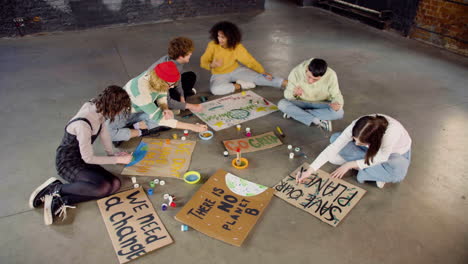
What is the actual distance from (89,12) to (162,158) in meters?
4.68

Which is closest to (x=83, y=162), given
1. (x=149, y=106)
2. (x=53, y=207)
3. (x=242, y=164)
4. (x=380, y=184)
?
(x=53, y=207)

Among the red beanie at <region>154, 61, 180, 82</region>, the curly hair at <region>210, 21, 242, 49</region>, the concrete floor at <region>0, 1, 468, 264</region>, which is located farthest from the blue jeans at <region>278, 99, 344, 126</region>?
the red beanie at <region>154, 61, 180, 82</region>

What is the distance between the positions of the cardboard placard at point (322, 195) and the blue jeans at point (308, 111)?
2.43ft

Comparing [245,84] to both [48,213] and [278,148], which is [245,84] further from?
[48,213]

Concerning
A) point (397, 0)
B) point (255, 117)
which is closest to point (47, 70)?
point (255, 117)

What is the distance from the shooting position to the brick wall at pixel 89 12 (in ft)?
18.1

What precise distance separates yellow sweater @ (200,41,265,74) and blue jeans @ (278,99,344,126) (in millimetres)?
804

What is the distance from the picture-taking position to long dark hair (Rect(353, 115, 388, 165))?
1983 millimetres

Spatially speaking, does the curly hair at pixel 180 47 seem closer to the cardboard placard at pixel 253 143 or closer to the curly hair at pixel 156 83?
the curly hair at pixel 156 83

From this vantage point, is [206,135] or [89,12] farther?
[89,12]

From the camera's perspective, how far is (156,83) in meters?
2.62

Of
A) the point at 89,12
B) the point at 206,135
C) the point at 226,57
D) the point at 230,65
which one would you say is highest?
the point at 89,12

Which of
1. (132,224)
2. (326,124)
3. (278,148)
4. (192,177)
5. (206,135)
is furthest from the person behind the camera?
(326,124)

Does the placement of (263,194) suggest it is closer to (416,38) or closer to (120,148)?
(120,148)
